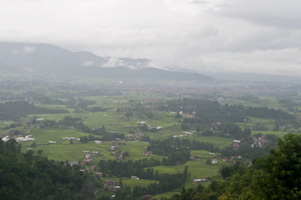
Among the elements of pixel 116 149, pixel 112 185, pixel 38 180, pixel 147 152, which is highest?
pixel 38 180

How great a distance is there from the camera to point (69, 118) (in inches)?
3258

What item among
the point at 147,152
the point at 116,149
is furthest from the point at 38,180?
the point at 147,152

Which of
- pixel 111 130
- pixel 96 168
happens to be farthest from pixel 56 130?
pixel 96 168

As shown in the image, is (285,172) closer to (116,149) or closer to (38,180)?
(38,180)

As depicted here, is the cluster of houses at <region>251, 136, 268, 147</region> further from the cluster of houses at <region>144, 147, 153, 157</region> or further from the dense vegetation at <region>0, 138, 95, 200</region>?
the dense vegetation at <region>0, 138, 95, 200</region>

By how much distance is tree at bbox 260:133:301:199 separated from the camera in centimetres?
1473

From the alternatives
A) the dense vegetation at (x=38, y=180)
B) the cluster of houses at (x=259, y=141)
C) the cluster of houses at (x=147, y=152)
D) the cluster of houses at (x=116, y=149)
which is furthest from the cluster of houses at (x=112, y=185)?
the cluster of houses at (x=259, y=141)

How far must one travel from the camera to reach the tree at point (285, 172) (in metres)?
14.7

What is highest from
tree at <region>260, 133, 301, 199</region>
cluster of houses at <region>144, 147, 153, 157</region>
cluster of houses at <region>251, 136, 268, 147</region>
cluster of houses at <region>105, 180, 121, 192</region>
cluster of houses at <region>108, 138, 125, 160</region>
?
tree at <region>260, 133, 301, 199</region>

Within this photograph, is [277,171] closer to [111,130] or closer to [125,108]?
[111,130]

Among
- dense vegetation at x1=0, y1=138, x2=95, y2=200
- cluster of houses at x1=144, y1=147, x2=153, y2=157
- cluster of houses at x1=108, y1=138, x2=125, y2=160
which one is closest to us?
dense vegetation at x1=0, y1=138, x2=95, y2=200

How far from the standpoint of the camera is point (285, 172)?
14.9 metres

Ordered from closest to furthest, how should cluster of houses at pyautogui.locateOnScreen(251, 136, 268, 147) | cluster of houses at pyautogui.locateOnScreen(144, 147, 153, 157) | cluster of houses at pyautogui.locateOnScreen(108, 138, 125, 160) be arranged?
cluster of houses at pyautogui.locateOnScreen(108, 138, 125, 160), cluster of houses at pyautogui.locateOnScreen(144, 147, 153, 157), cluster of houses at pyautogui.locateOnScreen(251, 136, 268, 147)

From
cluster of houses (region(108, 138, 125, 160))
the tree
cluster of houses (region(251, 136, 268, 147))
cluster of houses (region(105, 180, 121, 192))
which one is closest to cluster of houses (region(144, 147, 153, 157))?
cluster of houses (region(108, 138, 125, 160))
